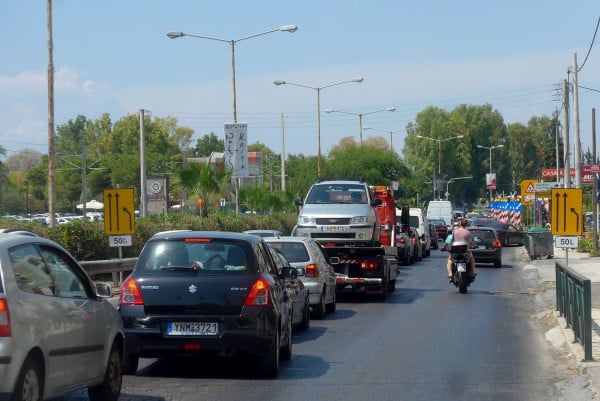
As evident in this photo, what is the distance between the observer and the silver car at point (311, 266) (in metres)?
19.1

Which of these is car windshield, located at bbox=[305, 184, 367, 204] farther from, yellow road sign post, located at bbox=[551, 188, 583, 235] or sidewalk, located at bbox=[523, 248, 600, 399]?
yellow road sign post, located at bbox=[551, 188, 583, 235]

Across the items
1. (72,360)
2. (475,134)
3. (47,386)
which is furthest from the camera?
(475,134)

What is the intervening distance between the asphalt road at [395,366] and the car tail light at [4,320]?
3.15 meters

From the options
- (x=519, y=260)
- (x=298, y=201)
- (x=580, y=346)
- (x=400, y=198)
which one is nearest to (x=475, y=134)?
(x=400, y=198)

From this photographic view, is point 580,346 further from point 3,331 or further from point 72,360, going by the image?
point 3,331

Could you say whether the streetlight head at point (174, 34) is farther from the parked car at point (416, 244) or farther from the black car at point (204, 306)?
the black car at point (204, 306)

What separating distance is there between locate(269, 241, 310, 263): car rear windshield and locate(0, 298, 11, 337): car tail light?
12.1 m

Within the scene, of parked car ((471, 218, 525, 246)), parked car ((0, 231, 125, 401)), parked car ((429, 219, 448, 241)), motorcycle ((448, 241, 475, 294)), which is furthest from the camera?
parked car ((429, 219, 448, 241))

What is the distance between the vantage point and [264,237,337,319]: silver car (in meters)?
19.1

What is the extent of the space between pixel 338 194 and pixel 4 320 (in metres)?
19.9

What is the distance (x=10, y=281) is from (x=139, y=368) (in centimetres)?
527

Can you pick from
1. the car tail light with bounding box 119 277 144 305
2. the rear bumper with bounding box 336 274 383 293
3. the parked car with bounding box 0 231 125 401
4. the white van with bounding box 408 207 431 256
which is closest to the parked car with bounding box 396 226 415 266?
the white van with bounding box 408 207 431 256

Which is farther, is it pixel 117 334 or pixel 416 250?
pixel 416 250

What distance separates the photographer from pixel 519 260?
45344mm
